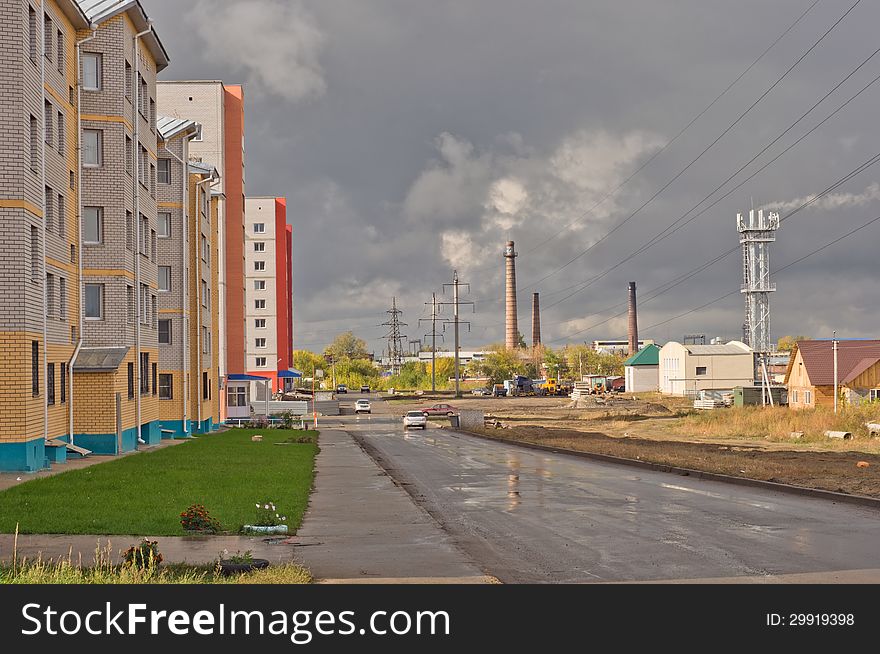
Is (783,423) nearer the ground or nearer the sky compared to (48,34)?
nearer the ground

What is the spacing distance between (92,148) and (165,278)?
604 inches

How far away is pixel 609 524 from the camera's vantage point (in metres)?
17.5

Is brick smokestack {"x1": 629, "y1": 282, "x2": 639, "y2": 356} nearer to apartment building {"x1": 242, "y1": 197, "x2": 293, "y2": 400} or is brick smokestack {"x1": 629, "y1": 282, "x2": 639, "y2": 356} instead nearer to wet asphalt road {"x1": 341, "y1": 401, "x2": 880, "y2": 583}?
apartment building {"x1": 242, "y1": 197, "x2": 293, "y2": 400}

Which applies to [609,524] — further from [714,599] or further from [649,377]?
[649,377]

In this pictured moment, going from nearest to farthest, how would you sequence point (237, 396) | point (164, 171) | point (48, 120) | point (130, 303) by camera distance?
point (48, 120), point (130, 303), point (164, 171), point (237, 396)

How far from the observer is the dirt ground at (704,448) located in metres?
26.1

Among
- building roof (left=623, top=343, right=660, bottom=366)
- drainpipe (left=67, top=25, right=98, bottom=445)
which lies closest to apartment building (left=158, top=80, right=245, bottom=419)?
drainpipe (left=67, top=25, right=98, bottom=445)

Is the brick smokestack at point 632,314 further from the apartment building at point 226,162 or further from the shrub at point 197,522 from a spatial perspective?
the shrub at point 197,522

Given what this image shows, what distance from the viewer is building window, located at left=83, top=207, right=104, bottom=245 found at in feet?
123

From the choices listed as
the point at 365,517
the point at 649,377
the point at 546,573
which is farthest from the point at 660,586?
the point at 649,377

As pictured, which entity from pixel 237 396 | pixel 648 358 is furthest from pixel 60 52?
pixel 648 358

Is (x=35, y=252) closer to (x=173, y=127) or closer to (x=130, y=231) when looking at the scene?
(x=130, y=231)

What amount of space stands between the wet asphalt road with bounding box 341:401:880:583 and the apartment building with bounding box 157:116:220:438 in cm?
2357

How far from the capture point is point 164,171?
167ft
